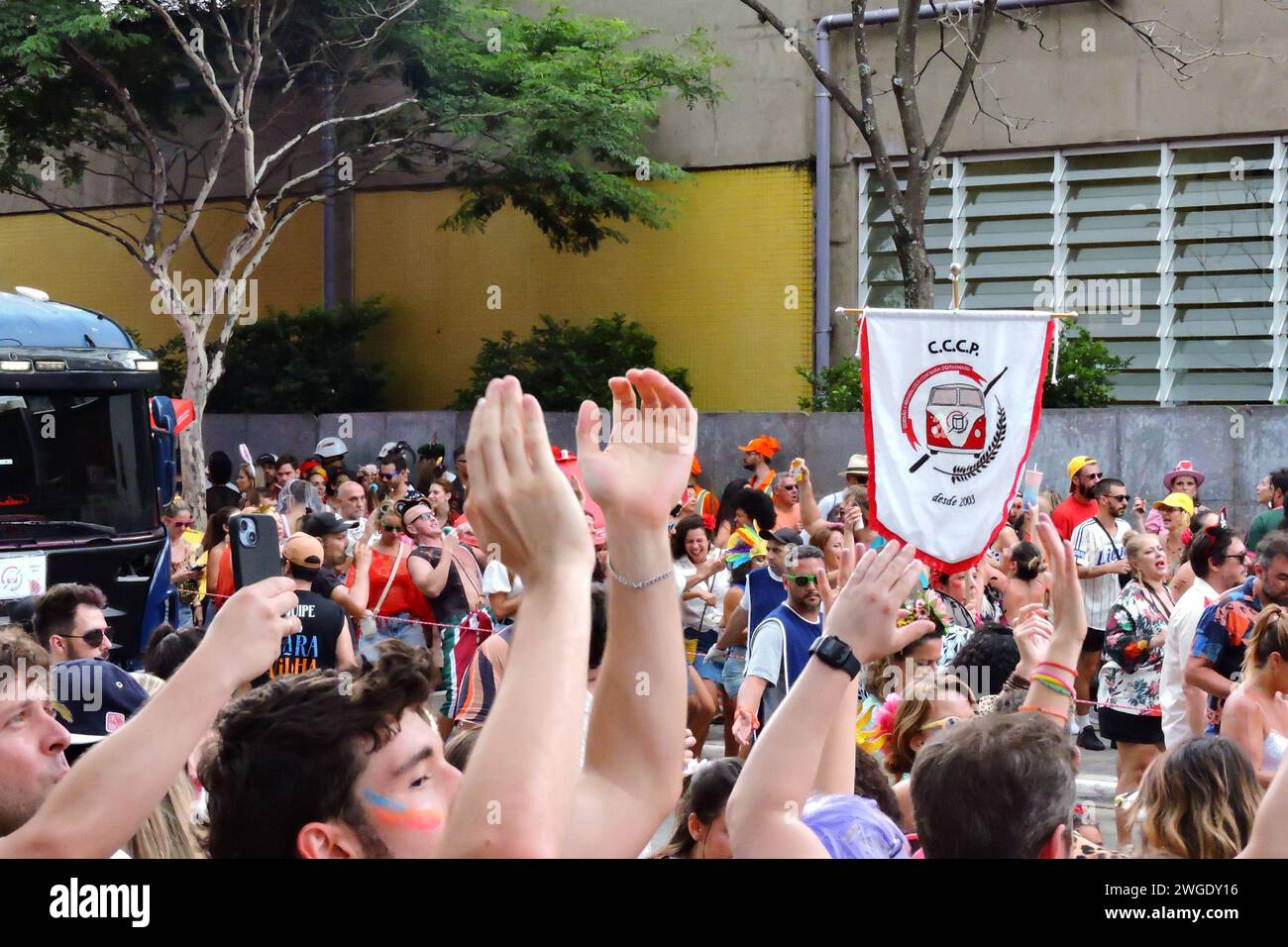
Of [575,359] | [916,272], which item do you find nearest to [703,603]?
[916,272]

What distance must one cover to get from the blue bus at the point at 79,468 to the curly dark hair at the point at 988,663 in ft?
22.9

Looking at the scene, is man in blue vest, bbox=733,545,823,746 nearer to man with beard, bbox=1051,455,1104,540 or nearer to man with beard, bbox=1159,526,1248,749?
man with beard, bbox=1159,526,1248,749

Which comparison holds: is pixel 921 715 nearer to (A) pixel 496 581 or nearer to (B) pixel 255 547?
(B) pixel 255 547

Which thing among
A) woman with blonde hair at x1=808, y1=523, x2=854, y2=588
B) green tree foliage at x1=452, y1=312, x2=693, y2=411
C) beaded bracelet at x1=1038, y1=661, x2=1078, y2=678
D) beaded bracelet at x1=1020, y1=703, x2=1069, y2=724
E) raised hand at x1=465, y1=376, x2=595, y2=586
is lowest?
woman with blonde hair at x1=808, y1=523, x2=854, y2=588

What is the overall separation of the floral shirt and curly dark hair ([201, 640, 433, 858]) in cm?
671

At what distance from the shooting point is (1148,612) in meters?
8.98

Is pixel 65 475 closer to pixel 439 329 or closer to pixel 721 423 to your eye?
pixel 721 423

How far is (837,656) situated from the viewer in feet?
8.93

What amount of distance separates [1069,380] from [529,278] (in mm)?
10162

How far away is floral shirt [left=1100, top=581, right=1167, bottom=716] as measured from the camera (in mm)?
8625

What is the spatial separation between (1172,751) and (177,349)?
25445mm

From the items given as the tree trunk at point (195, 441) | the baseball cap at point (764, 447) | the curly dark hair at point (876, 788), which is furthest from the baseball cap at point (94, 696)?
the tree trunk at point (195, 441)

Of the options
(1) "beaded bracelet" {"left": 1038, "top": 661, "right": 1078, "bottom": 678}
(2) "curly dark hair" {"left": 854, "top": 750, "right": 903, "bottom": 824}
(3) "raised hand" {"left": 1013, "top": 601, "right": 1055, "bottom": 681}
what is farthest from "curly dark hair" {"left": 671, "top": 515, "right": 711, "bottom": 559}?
(1) "beaded bracelet" {"left": 1038, "top": 661, "right": 1078, "bottom": 678}
